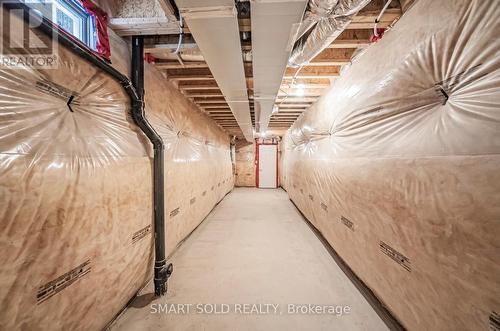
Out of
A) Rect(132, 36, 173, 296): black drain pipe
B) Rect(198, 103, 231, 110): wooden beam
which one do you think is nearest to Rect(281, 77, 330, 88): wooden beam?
Rect(198, 103, 231, 110): wooden beam

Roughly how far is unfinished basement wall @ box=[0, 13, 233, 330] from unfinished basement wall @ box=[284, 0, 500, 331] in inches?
74.6

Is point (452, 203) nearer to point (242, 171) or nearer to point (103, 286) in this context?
point (103, 286)

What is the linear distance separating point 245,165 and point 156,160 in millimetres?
6925

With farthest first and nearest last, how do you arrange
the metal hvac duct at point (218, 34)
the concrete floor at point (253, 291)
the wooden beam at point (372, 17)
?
1. the concrete floor at point (253, 291)
2. the wooden beam at point (372, 17)
3. the metal hvac duct at point (218, 34)

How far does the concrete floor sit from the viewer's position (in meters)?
1.43

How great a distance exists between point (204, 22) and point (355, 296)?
238 centimetres

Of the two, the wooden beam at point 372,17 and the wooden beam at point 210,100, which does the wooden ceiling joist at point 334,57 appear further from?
the wooden beam at point 210,100

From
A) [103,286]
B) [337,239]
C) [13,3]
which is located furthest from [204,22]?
[337,239]

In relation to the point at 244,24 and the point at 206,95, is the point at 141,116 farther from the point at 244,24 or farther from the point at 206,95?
the point at 206,95

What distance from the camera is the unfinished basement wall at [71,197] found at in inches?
32.2

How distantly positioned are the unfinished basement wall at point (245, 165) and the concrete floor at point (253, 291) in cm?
568

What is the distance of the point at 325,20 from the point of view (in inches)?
47.6

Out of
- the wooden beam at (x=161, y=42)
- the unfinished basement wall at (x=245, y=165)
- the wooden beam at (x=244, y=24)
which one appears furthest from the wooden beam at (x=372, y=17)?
the unfinished basement wall at (x=245, y=165)

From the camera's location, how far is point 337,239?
221cm
